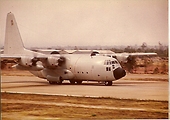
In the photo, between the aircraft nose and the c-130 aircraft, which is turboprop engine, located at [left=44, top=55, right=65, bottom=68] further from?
the aircraft nose

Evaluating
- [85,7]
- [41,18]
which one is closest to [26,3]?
[41,18]

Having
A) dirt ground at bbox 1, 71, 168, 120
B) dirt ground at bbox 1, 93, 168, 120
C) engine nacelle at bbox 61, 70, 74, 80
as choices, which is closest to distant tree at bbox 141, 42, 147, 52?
dirt ground at bbox 1, 71, 168, 120

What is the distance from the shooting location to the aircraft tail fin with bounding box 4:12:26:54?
5496 millimetres

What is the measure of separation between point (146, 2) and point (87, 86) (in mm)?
1459

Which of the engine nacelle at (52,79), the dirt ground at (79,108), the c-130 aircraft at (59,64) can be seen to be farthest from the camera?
→ the engine nacelle at (52,79)

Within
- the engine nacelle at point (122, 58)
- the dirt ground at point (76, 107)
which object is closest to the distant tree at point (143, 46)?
the engine nacelle at point (122, 58)

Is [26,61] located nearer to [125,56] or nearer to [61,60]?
[61,60]

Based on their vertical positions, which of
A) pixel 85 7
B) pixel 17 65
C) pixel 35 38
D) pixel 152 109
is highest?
pixel 85 7

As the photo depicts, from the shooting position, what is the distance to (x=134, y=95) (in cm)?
551

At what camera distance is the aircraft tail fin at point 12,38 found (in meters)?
5.50

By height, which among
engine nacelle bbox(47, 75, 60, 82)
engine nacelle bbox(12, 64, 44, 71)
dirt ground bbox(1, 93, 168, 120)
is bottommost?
dirt ground bbox(1, 93, 168, 120)

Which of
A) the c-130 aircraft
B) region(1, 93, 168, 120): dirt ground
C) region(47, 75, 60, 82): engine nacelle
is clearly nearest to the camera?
region(1, 93, 168, 120): dirt ground

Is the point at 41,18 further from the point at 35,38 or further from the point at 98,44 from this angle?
the point at 98,44

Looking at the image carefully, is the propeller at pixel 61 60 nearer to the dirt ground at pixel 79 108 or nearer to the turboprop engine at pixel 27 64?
the turboprop engine at pixel 27 64
